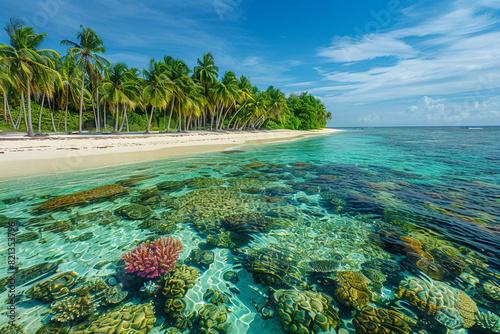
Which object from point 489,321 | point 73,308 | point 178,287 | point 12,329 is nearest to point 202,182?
point 178,287

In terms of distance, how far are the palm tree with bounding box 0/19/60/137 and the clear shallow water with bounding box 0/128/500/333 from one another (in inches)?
697

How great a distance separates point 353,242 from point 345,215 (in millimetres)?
1495

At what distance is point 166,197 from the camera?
280 inches

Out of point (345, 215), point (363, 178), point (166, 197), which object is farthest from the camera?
point (363, 178)

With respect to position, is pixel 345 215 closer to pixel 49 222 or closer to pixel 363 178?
pixel 363 178

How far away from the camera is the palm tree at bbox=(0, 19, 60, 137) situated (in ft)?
58.5

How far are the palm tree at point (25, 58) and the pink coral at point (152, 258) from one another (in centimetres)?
2490

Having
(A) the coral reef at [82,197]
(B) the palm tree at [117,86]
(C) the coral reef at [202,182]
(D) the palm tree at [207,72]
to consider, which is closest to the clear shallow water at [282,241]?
(C) the coral reef at [202,182]

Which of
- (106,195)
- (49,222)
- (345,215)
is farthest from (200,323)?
(106,195)

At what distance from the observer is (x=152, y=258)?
144 inches

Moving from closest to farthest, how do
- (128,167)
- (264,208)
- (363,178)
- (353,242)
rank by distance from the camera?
(353,242) < (264,208) < (363,178) < (128,167)

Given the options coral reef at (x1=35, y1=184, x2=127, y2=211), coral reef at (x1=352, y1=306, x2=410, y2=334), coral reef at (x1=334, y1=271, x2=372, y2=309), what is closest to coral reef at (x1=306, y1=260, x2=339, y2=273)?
coral reef at (x1=334, y1=271, x2=372, y2=309)

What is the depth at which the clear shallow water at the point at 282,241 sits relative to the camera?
2.88m

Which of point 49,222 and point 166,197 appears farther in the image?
point 166,197
